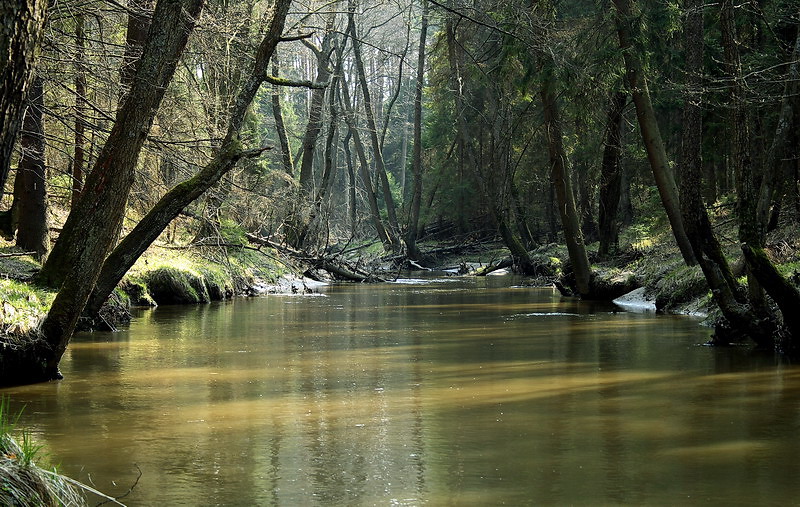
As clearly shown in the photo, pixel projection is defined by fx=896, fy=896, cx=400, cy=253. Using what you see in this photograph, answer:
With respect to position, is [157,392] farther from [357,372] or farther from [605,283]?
[605,283]

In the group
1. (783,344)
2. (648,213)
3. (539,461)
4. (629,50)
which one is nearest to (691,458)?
(539,461)

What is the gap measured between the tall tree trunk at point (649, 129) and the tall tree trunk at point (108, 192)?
999 cm

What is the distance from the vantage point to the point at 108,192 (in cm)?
902

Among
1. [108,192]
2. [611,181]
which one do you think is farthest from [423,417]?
[611,181]

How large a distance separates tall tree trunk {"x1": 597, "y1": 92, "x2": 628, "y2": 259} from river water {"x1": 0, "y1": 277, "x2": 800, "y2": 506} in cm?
846

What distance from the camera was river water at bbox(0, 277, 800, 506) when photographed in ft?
18.4

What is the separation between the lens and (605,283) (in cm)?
2103

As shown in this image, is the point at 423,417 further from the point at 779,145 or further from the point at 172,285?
the point at 172,285

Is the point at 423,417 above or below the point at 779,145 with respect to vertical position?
below

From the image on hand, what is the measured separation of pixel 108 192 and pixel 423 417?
3.96m

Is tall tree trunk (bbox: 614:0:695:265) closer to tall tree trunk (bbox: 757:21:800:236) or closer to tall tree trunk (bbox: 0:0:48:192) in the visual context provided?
tall tree trunk (bbox: 757:21:800:236)

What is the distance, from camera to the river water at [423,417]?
18.4 feet

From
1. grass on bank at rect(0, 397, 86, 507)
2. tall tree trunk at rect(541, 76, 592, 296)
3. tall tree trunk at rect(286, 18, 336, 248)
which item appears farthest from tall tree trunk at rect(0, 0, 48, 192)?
tall tree trunk at rect(286, 18, 336, 248)

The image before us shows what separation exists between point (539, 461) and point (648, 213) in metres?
24.3
